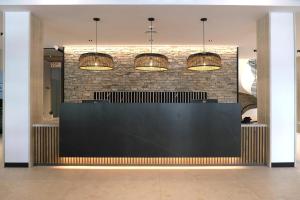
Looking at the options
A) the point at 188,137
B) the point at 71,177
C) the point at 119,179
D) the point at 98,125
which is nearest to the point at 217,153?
the point at 188,137

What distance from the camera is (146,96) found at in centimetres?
1033

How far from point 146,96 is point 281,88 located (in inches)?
203

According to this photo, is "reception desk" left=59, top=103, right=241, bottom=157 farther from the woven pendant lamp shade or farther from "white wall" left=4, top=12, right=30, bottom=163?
the woven pendant lamp shade

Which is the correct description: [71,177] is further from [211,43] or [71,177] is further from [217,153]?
[211,43]

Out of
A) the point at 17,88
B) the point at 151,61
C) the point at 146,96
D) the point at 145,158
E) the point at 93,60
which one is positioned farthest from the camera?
the point at 146,96

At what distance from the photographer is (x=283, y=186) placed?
469 cm

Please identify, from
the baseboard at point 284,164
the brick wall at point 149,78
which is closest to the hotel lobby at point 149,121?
the baseboard at point 284,164

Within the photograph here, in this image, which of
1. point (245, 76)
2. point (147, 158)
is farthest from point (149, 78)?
point (245, 76)

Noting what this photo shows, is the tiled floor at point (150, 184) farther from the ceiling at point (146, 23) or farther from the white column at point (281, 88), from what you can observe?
the ceiling at point (146, 23)

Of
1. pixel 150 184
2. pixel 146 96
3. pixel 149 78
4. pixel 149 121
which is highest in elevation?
pixel 149 78

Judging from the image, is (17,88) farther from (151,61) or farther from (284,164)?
(284,164)

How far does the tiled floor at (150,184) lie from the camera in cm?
425

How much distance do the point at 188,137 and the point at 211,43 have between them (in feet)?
15.0

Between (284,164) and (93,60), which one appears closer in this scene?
(284,164)
